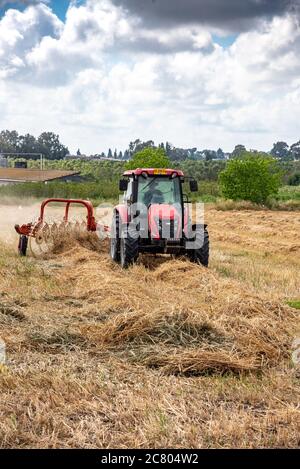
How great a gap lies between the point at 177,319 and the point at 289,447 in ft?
8.11

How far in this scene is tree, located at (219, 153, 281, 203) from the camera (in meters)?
33.8

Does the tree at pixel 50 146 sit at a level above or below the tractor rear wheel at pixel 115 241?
above

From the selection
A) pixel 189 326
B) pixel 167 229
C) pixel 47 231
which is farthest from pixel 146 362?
pixel 47 231

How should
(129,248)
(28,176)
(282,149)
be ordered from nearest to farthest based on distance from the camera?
(129,248)
(28,176)
(282,149)

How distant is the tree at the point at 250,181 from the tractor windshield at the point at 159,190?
2339cm

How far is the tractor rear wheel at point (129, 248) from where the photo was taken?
1016 cm

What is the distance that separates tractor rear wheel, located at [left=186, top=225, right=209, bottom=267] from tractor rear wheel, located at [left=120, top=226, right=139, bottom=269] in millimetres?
1000

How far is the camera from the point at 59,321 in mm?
6234

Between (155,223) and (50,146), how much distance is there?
111879 mm

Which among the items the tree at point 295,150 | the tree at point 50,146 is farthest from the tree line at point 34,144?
the tree at point 295,150

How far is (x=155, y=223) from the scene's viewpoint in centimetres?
1027

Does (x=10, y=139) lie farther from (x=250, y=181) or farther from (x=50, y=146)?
(x=250, y=181)

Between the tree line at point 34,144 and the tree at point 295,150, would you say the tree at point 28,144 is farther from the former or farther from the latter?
the tree at point 295,150

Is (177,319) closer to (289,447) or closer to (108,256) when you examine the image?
(289,447)
